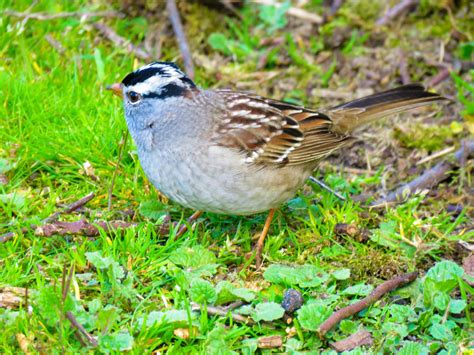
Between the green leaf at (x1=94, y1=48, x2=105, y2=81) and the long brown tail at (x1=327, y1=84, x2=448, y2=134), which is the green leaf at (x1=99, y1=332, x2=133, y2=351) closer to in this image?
the long brown tail at (x1=327, y1=84, x2=448, y2=134)

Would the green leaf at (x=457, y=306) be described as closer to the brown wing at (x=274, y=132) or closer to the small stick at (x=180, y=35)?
the brown wing at (x=274, y=132)

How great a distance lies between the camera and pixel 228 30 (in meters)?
7.34

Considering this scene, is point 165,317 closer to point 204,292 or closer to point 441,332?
point 204,292

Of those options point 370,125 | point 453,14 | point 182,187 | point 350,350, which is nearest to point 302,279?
point 350,350

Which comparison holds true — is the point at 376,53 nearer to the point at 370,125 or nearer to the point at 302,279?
the point at 370,125

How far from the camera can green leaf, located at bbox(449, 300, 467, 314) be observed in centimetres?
409

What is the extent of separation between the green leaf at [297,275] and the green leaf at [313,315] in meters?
0.27

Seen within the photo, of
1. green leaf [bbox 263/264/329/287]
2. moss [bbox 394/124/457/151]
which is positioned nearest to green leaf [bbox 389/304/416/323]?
green leaf [bbox 263/264/329/287]

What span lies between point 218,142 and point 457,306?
5.59 ft

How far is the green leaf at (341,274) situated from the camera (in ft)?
14.4

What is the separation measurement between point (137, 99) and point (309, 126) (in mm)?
1215

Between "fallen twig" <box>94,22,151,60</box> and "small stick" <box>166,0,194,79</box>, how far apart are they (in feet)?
1.05

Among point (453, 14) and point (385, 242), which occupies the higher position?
point (453, 14)

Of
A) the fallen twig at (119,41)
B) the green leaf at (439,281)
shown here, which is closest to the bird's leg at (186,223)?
the green leaf at (439,281)
